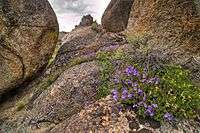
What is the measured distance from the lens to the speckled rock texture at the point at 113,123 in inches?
356

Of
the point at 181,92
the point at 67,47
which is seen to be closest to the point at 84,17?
the point at 67,47

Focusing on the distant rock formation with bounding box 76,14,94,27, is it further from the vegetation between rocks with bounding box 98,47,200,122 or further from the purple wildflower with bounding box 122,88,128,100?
the purple wildflower with bounding box 122,88,128,100

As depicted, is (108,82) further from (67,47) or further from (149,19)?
(67,47)

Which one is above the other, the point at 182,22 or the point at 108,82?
the point at 182,22

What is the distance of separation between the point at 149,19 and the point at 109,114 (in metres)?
5.65

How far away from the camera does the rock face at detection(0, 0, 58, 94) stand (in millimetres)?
14961

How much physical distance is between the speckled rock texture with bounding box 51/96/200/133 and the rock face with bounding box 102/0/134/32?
12757 millimetres

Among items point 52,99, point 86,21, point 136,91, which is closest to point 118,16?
point 86,21

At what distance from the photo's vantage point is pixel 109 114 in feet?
30.9

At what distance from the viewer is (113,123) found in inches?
362

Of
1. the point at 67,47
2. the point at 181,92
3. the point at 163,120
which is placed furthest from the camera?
the point at 67,47

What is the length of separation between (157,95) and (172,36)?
391 cm

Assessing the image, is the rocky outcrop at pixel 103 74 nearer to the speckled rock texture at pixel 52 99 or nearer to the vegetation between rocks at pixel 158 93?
the speckled rock texture at pixel 52 99

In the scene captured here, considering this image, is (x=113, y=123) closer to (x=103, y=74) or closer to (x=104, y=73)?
(x=103, y=74)
